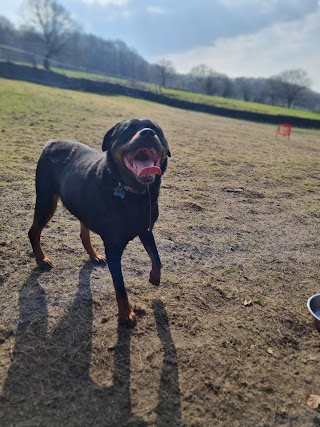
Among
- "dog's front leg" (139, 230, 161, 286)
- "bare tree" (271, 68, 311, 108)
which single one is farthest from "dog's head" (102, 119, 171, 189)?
"bare tree" (271, 68, 311, 108)

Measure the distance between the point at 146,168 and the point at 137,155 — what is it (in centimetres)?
34

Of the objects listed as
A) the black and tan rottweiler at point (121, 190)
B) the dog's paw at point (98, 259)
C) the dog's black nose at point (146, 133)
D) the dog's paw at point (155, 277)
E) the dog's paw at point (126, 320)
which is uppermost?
the dog's black nose at point (146, 133)

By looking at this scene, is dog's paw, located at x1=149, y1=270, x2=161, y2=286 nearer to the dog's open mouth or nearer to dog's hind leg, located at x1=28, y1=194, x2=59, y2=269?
the dog's open mouth

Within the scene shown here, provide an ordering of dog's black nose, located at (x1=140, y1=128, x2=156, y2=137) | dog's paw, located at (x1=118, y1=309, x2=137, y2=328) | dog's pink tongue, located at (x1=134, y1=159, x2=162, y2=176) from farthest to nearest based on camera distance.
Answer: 1. dog's paw, located at (x1=118, y1=309, x2=137, y2=328)
2. dog's black nose, located at (x1=140, y1=128, x2=156, y2=137)
3. dog's pink tongue, located at (x1=134, y1=159, x2=162, y2=176)

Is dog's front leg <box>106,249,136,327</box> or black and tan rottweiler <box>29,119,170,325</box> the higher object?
black and tan rottweiler <box>29,119,170,325</box>

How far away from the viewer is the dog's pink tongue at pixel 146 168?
2824 millimetres

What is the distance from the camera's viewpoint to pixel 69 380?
2.54 meters

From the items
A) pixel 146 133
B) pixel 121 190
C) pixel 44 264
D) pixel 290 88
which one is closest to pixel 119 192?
pixel 121 190

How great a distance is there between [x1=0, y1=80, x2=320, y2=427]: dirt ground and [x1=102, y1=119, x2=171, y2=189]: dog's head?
134cm

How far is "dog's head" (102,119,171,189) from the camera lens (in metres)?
2.89

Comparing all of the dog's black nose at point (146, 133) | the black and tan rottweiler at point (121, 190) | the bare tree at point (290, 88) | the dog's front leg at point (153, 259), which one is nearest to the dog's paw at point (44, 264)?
the black and tan rottweiler at point (121, 190)

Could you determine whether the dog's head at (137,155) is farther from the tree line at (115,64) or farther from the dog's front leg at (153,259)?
the tree line at (115,64)

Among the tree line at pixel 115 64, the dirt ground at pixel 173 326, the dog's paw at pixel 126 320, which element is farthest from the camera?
the tree line at pixel 115 64

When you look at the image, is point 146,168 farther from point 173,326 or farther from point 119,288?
point 173,326
